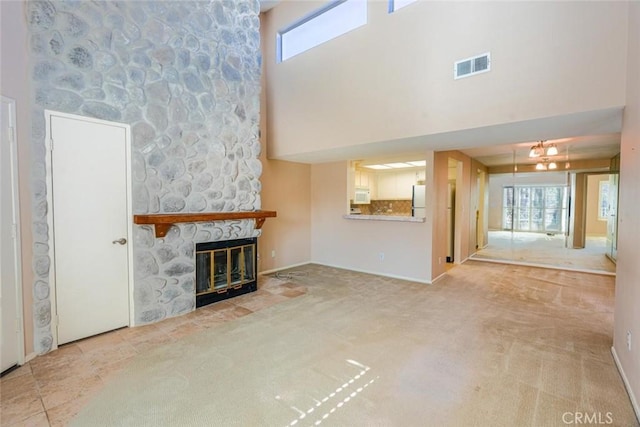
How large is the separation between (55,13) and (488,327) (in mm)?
5375

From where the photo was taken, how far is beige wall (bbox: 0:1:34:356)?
233 cm

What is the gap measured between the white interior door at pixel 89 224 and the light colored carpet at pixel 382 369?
2.94 ft

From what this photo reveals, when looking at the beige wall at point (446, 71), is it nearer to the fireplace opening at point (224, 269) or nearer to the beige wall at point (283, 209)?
the beige wall at point (283, 209)

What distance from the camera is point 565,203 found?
6.68 metres

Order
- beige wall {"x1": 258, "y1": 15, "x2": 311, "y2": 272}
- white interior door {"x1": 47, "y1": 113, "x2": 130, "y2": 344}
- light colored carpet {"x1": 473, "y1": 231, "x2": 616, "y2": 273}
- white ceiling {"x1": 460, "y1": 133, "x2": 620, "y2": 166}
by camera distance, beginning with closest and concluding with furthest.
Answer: white interior door {"x1": 47, "y1": 113, "x2": 130, "y2": 344} → white ceiling {"x1": 460, "y1": 133, "x2": 620, "y2": 166} → beige wall {"x1": 258, "y1": 15, "x2": 311, "y2": 272} → light colored carpet {"x1": 473, "y1": 231, "x2": 616, "y2": 273}

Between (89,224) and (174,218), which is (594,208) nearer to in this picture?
(174,218)

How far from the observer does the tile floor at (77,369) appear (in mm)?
1884

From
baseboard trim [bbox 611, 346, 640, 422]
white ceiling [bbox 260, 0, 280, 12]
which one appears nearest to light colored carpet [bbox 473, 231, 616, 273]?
baseboard trim [bbox 611, 346, 640, 422]

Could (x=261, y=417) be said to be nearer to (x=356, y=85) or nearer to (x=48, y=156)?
(x=48, y=156)

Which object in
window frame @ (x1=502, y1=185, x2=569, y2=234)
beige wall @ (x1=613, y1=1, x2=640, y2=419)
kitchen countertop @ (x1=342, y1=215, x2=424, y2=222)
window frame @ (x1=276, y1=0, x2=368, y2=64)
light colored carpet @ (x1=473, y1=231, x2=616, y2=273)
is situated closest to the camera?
beige wall @ (x1=613, y1=1, x2=640, y2=419)

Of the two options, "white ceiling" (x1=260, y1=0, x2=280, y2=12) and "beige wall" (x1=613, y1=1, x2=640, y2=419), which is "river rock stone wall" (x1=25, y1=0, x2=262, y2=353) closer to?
"white ceiling" (x1=260, y1=0, x2=280, y2=12)

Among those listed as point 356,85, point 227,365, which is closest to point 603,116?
point 356,85

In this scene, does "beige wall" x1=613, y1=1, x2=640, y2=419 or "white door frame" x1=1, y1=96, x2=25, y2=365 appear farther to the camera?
"white door frame" x1=1, y1=96, x2=25, y2=365

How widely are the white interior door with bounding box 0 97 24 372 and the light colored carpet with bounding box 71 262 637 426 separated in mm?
960
